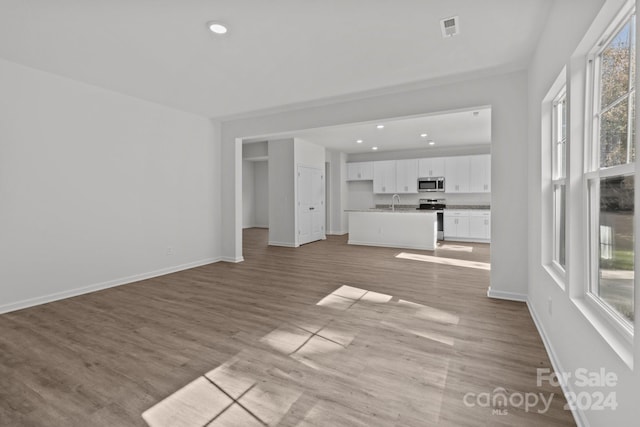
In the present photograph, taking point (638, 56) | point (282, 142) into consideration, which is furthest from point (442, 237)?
point (638, 56)

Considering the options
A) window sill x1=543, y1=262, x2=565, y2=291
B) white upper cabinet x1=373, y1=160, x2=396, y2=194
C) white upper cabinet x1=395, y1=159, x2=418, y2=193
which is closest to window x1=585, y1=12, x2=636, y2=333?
window sill x1=543, y1=262, x2=565, y2=291

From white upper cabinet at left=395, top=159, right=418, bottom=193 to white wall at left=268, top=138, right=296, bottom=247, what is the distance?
11.6 feet

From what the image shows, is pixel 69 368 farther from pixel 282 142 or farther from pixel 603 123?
pixel 282 142

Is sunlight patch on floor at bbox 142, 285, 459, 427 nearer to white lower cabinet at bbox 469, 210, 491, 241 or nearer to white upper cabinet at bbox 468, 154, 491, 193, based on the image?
white lower cabinet at bbox 469, 210, 491, 241

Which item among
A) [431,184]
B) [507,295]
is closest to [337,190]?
[431,184]

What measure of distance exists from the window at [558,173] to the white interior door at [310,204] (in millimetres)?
5789

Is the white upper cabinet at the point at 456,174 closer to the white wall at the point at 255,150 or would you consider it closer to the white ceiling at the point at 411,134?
the white ceiling at the point at 411,134

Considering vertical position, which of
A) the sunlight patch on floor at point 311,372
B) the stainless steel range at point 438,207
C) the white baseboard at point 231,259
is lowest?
the sunlight patch on floor at point 311,372

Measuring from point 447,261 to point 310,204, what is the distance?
380cm

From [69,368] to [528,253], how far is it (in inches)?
172

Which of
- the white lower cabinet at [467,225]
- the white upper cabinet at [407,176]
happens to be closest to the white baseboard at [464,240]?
the white lower cabinet at [467,225]

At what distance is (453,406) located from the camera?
6.02ft

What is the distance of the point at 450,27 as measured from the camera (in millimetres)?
2750

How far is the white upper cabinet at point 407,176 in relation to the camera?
30.8ft
